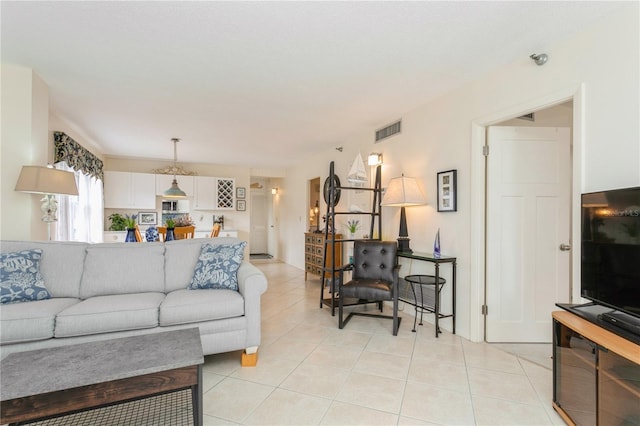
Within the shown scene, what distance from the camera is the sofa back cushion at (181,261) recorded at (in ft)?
9.14

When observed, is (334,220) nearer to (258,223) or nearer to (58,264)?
(58,264)

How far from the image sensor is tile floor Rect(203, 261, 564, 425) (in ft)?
5.93

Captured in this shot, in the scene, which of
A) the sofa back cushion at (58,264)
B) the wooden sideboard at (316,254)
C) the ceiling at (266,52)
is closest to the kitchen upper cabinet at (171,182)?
the ceiling at (266,52)

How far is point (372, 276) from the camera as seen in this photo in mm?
3600

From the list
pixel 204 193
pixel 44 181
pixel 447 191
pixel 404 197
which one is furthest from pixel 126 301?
pixel 204 193

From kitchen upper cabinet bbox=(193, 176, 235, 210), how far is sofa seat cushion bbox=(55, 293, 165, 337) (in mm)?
4802

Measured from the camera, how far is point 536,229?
2857 millimetres

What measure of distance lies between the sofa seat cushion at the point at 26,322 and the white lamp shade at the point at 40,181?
1.02 m

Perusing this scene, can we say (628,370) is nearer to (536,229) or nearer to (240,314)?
(536,229)

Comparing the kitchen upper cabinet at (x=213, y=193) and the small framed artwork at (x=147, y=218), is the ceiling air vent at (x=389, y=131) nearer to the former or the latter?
the kitchen upper cabinet at (x=213, y=193)

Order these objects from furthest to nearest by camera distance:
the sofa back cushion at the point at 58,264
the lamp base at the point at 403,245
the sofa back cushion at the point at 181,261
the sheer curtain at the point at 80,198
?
the sheer curtain at the point at 80,198 < the lamp base at the point at 403,245 < the sofa back cushion at the point at 181,261 < the sofa back cushion at the point at 58,264

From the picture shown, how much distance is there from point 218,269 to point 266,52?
1.83 meters

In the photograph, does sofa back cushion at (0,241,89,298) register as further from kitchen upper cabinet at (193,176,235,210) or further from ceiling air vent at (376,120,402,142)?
kitchen upper cabinet at (193,176,235,210)

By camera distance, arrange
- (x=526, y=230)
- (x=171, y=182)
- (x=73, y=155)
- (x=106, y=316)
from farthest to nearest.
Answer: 1. (x=171, y=182)
2. (x=73, y=155)
3. (x=526, y=230)
4. (x=106, y=316)
